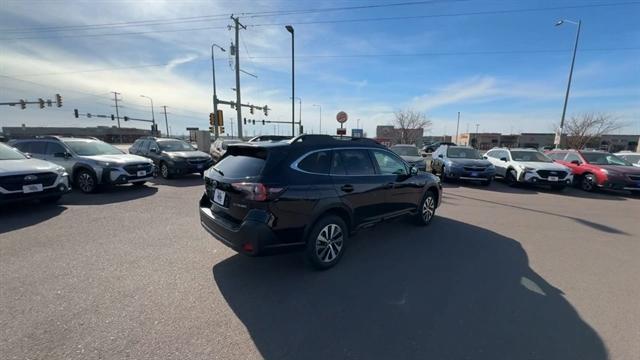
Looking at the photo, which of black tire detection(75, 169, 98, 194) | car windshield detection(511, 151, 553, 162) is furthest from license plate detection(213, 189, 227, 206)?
car windshield detection(511, 151, 553, 162)

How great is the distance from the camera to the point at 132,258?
3822mm

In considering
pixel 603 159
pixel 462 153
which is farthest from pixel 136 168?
pixel 603 159

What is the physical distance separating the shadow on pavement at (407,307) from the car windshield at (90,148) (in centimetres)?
789

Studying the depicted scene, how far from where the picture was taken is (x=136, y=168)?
8.39 m

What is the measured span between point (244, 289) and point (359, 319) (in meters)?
1.37

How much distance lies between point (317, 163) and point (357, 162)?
0.84 metres

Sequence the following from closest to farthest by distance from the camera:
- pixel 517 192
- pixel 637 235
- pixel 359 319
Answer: pixel 359 319
pixel 637 235
pixel 517 192

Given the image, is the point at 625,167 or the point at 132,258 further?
the point at 625,167

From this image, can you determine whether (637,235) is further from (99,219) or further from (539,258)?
(99,219)

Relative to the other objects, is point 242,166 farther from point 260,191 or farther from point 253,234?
point 253,234

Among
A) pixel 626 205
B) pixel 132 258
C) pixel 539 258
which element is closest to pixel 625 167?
pixel 626 205

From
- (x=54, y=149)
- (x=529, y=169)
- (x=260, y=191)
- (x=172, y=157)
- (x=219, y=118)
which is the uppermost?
(x=219, y=118)

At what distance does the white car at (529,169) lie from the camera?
32.5 ft

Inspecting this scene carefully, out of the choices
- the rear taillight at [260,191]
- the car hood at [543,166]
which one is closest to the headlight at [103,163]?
the rear taillight at [260,191]
